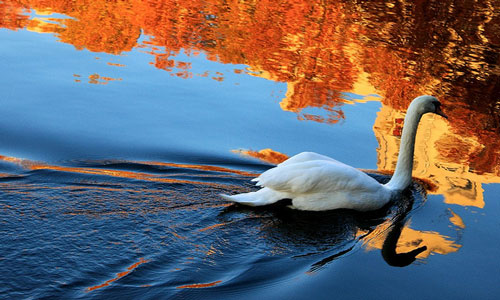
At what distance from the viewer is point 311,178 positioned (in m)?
6.68

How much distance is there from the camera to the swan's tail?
→ 6.65 meters

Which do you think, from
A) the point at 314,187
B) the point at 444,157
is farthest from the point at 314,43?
the point at 314,187

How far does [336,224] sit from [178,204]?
1539mm

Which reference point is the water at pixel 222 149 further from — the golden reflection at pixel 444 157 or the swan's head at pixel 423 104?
the swan's head at pixel 423 104

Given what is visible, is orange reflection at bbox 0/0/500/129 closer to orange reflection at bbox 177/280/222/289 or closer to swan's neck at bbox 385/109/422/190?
swan's neck at bbox 385/109/422/190

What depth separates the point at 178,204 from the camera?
654 centimetres

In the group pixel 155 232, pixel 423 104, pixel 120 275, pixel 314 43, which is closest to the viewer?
pixel 120 275

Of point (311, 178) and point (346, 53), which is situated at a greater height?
point (346, 53)

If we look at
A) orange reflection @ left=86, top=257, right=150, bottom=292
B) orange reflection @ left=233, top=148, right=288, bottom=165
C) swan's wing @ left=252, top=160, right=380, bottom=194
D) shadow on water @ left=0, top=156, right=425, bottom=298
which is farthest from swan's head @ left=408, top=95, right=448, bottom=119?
orange reflection @ left=86, top=257, right=150, bottom=292

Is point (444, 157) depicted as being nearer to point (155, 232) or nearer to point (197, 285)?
point (155, 232)

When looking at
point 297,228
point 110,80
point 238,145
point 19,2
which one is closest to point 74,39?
point 110,80

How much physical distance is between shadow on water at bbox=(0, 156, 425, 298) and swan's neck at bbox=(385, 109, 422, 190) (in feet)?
0.62

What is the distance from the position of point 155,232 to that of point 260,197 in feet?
4.22

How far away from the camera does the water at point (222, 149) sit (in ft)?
17.8
